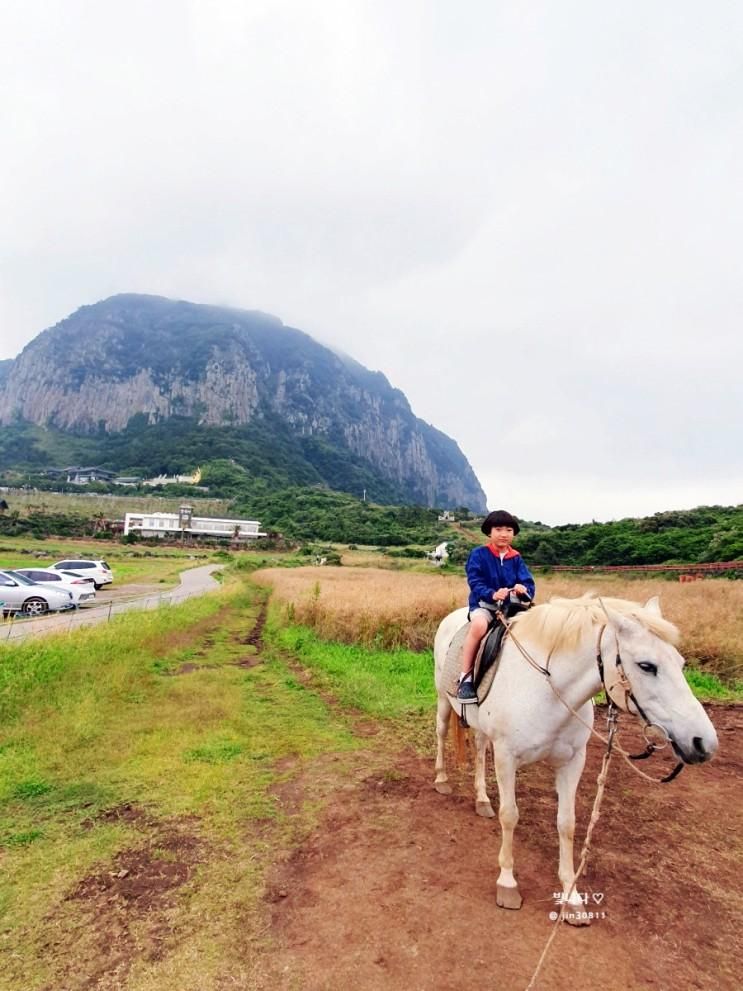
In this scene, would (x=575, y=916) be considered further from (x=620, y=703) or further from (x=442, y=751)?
(x=442, y=751)

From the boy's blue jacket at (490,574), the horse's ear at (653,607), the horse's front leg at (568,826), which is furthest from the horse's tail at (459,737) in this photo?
the horse's ear at (653,607)

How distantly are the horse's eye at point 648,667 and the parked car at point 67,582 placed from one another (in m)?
20.5

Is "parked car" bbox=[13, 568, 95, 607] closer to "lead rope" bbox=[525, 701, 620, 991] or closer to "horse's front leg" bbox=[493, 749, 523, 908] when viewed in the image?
"horse's front leg" bbox=[493, 749, 523, 908]

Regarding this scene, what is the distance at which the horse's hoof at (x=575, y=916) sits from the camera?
3643 mm

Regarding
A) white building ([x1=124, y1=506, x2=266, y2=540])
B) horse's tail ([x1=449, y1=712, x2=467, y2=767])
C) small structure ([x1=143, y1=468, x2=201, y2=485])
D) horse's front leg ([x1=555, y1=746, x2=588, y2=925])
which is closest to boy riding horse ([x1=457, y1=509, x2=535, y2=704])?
horse's front leg ([x1=555, y1=746, x2=588, y2=925])

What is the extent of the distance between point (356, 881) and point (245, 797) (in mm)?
1998

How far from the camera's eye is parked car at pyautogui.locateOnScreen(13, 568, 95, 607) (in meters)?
19.9

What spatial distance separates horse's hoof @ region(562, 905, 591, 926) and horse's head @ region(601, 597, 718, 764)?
159 centimetres

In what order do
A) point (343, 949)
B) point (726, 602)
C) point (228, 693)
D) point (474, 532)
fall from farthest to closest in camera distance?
1. point (474, 532)
2. point (726, 602)
3. point (228, 693)
4. point (343, 949)

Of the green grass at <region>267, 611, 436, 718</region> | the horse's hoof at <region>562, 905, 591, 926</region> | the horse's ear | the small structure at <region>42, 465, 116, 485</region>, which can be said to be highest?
the small structure at <region>42, 465, 116, 485</region>

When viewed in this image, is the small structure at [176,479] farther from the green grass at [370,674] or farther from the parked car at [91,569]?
the green grass at [370,674]

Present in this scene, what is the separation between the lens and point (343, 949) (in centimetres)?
334

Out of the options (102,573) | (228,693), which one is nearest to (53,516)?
(102,573)

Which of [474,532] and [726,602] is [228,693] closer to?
[726,602]
